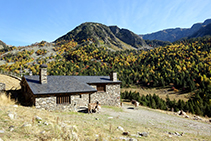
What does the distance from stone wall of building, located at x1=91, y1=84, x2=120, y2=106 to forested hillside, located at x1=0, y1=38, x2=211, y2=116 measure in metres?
17.1

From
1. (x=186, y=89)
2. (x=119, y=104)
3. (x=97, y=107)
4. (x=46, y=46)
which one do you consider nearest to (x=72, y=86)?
(x=97, y=107)

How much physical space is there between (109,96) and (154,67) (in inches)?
2687

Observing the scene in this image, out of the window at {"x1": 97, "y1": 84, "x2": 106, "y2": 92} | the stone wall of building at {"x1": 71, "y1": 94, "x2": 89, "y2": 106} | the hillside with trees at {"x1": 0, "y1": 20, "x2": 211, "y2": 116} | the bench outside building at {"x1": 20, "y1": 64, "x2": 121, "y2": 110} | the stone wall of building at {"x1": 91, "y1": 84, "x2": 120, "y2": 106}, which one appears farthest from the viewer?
the hillside with trees at {"x1": 0, "y1": 20, "x2": 211, "y2": 116}

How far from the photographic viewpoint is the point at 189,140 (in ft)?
28.5

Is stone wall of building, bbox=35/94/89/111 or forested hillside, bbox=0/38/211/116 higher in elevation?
forested hillside, bbox=0/38/211/116

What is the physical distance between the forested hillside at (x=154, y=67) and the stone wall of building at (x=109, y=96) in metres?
17.1

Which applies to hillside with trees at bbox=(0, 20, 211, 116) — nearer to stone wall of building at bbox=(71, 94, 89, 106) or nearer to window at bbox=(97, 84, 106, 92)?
window at bbox=(97, 84, 106, 92)

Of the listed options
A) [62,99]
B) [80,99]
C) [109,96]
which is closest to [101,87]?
[109,96]

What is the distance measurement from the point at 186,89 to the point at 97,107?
151 feet

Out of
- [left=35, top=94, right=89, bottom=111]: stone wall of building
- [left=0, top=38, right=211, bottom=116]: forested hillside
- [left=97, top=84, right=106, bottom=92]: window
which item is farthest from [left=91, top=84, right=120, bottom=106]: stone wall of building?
[left=0, top=38, right=211, bottom=116]: forested hillside

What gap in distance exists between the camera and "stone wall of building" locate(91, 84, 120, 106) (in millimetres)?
20250

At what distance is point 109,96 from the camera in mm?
21156

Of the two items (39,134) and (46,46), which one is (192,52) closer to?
(39,134)

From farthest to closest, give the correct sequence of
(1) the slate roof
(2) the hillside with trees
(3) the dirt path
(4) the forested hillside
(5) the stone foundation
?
1. (4) the forested hillside
2. (2) the hillside with trees
3. (1) the slate roof
4. (5) the stone foundation
5. (3) the dirt path
